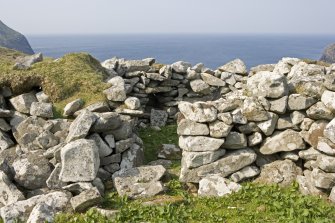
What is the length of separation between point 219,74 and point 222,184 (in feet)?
50.1

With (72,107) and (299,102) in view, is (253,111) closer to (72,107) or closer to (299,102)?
(299,102)

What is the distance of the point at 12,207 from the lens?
12.4 meters

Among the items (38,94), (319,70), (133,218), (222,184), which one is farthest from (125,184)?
(319,70)

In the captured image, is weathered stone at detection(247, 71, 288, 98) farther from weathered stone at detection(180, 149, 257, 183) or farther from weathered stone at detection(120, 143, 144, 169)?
weathered stone at detection(120, 143, 144, 169)

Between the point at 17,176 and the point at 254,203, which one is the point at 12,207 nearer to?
the point at 17,176

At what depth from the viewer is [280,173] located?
15430mm

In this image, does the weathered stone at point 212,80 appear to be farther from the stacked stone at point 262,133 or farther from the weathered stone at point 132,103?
the stacked stone at point 262,133

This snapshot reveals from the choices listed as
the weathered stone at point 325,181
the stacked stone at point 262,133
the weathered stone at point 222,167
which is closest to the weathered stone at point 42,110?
the stacked stone at point 262,133

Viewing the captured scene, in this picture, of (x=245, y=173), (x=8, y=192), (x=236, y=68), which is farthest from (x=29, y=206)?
(x=236, y=68)

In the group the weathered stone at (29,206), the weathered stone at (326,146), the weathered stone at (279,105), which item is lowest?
the weathered stone at (29,206)

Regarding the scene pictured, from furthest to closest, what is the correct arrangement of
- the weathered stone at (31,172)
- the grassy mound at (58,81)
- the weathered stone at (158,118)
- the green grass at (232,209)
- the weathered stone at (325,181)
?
the weathered stone at (158,118) → the grassy mound at (58,81) → the weathered stone at (31,172) → the weathered stone at (325,181) → the green grass at (232,209)

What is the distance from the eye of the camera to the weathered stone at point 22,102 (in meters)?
20.5

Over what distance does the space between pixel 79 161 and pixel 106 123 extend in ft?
8.74

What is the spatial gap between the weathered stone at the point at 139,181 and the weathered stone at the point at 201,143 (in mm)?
1534
